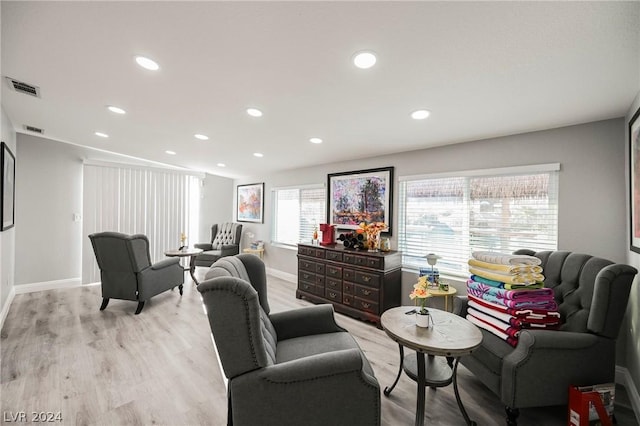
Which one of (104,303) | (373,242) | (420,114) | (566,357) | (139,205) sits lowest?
(104,303)

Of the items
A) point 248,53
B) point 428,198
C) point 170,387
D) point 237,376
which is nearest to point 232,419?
point 237,376

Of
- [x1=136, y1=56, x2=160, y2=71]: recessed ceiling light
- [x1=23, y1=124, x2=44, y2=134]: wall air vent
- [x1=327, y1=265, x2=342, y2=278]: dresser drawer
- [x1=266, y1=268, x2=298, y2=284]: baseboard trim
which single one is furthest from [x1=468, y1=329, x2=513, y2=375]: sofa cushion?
[x1=23, y1=124, x2=44, y2=134]: wall air vent

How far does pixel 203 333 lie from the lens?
2918mm

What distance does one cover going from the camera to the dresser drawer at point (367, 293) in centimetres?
316

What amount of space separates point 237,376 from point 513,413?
170 cm

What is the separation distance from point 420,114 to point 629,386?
2.65m

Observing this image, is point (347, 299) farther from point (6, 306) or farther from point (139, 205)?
point (139, 205)

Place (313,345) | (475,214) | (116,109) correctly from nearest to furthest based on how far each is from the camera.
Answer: (313,345)
(116,109)
(475,214)

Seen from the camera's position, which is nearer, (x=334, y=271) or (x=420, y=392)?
(x=420, y=392)

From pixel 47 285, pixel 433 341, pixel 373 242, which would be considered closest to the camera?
pixel 433 341

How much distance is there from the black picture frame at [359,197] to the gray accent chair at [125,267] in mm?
2734

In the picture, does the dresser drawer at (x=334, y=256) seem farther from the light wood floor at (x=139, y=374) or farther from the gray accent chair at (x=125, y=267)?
the gray accent chair at (x=125, y=267)

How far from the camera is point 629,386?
196 cm

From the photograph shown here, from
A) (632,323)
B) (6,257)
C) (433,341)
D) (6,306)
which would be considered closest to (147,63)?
(433,341)
